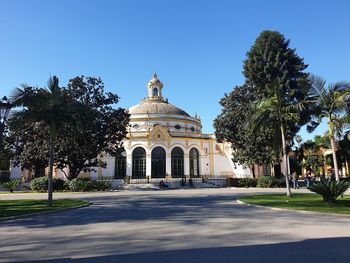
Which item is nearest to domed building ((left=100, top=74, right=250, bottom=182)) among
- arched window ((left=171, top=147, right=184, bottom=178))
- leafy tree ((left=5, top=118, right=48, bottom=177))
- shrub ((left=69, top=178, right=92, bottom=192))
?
arched window ((left=171, top=147, right=184, bottom=178))

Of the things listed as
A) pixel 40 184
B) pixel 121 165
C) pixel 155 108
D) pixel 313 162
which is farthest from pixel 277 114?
pixel 155 108

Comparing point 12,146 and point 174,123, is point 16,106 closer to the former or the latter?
point 12,146

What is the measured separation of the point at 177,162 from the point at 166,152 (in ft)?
7.67

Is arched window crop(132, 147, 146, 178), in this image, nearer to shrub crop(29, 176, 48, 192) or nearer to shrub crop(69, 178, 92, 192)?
shrub crop(69, 178, 92, 192)

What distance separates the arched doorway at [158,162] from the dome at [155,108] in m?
9.47

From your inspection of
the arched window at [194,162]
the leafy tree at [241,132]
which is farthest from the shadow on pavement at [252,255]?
the arched window at [194,162]

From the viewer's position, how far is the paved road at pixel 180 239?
6.86 m

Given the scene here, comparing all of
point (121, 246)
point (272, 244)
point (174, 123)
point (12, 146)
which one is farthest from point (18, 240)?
point (174, 123)

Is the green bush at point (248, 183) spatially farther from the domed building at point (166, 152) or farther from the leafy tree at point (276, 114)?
the leafy tree at point (276, 114)

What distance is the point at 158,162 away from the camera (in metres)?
52.2

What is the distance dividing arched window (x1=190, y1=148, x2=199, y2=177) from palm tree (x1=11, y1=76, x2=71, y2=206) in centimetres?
3650

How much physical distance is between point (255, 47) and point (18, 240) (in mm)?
39681

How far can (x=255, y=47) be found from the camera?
43.5 metres

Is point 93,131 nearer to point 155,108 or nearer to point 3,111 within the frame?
point 3,111
